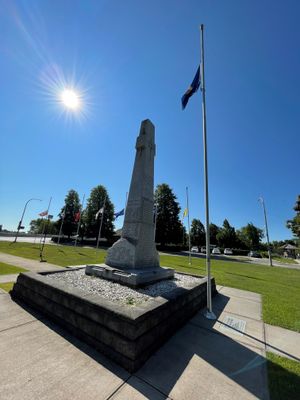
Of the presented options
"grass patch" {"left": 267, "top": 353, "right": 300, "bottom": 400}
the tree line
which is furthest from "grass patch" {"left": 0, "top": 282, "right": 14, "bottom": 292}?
the tree line

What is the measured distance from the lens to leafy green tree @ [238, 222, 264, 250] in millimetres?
69562

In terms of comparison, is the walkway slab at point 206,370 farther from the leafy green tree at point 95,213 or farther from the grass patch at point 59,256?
the leafy green tree at point 95,213

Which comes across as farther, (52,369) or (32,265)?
(32,265)

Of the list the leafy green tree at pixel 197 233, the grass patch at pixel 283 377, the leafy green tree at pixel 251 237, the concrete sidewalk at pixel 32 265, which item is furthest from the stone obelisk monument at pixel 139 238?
the leafy green tree at pixel 251 237

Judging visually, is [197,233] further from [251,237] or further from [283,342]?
[283,342]

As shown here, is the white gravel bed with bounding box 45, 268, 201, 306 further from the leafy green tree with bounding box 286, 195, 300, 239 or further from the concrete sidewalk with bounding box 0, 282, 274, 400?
the leafy green tree with bounding box 286, 195, 300, 239

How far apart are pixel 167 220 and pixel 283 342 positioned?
37711 mm

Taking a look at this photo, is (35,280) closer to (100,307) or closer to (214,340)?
(100,307)

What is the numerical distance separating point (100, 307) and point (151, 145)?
252 inches

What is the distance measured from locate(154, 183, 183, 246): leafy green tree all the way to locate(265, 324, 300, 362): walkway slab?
36.1 metres

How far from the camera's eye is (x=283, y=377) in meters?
2.79

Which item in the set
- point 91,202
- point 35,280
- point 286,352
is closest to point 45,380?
point 35,280

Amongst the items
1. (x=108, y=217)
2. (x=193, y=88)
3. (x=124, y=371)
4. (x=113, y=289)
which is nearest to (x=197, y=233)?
(x=108, y=217)

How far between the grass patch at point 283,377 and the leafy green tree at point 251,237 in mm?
75319
